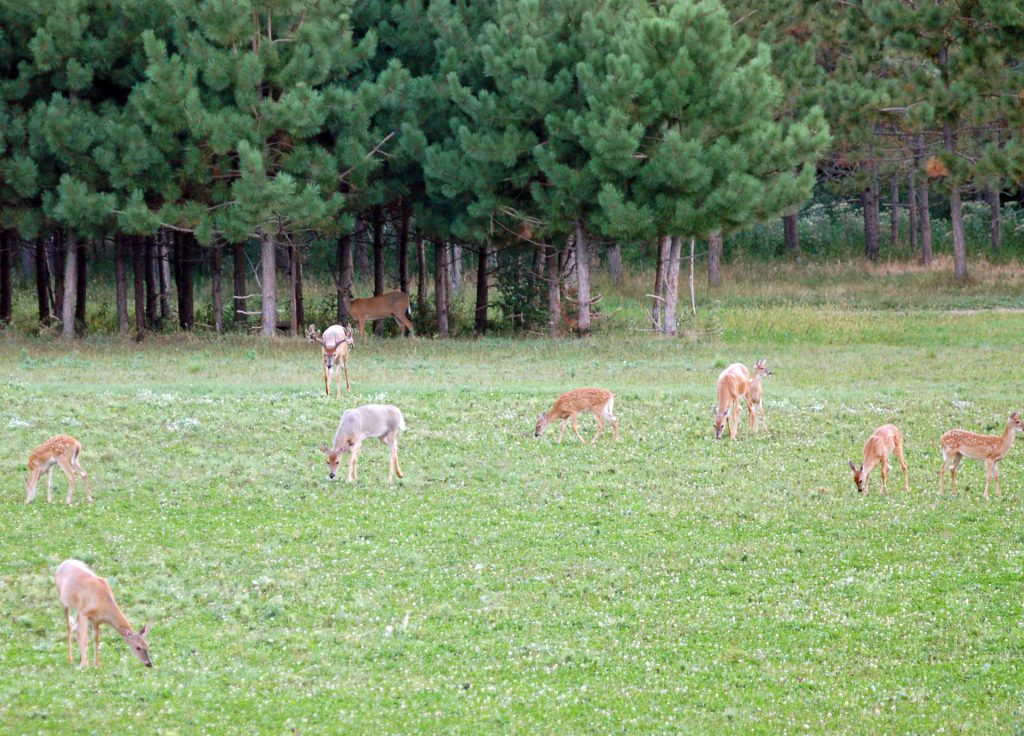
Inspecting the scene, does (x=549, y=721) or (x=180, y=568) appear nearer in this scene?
(x=549, y=721)

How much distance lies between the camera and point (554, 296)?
35.8 metres

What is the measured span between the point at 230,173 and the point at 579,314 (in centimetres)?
924

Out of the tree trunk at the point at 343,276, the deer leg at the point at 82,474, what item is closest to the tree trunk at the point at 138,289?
the tree trunk at the point at 343,276

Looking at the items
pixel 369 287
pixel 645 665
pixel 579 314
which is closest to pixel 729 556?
pixel 645 665

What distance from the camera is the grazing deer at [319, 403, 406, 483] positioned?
52.4ft

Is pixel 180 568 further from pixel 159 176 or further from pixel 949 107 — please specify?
pixel 949 107

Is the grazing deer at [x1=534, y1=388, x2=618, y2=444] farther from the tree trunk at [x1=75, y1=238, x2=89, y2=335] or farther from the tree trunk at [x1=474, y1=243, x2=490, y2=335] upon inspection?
the tree trunk at [x1=75, y1=238, x2=89, y2=335]

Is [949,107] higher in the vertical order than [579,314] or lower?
higher

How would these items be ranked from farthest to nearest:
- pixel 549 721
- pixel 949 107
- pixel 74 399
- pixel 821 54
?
pixel 821 54 < pixel 949 107 < pixel 74 399 < pixel 549 721

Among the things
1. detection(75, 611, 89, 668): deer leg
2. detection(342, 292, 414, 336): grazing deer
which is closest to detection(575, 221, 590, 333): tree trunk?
detection(342, 292, 414, 336): grazing deer

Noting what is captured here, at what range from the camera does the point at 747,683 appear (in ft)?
33.0

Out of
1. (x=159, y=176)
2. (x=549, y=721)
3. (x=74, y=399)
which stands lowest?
(x=549, y=721)

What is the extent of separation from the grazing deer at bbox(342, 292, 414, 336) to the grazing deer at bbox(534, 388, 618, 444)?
18.0m

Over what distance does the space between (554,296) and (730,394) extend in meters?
17.4
